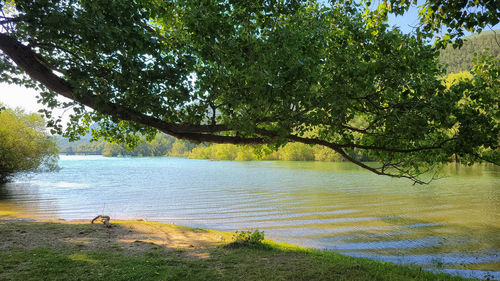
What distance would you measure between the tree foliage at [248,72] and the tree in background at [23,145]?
72.8ft

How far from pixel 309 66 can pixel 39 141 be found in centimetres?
2885

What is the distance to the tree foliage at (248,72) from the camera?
5125 mm

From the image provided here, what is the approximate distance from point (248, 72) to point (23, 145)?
2755 cm

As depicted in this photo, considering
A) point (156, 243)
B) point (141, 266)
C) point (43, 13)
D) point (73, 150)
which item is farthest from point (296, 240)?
point (73, 150)

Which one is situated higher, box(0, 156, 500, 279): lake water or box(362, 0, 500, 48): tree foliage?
box(362, 0, 500, 48): tree foliage

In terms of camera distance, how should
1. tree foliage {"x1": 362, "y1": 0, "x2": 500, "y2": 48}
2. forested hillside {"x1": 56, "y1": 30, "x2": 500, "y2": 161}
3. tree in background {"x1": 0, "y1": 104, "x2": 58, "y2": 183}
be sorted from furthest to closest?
tree in background {"x1": 0, "y1": 104, "x2": 58, "y2": 183}, forested hillside {"x1": 56, "y1": 30, "x2": 500, "y2": 161}, tree foliage {"x1": 362, "y1": 0, "x2": 500, "y2": 48}

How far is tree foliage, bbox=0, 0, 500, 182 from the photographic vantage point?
16.8ft

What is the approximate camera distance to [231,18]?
6.22 m

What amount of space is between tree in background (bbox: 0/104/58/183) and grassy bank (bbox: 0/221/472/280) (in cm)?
1933

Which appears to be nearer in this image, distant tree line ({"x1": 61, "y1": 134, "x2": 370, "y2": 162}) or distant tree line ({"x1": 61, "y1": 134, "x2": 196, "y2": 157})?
distant tree line ({"x1": 61, "y1": 134, "x2": 370, "y2": 162})

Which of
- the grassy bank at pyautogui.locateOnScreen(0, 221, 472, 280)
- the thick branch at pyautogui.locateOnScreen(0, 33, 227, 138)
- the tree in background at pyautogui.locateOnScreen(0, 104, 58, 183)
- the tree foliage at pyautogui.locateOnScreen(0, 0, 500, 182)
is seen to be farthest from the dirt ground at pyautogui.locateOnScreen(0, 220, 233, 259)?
the tree in background at pyautogui.locateOnScreen(0, 104, 58, 183)

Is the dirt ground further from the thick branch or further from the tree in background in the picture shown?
the tree in background

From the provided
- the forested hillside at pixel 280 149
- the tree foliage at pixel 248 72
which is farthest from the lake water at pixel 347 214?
the forested hillside at pixel 280 149

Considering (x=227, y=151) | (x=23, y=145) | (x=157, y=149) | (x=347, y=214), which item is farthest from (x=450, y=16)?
(x=157, y=149)
